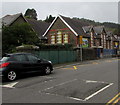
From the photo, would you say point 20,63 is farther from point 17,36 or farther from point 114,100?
point 17,36

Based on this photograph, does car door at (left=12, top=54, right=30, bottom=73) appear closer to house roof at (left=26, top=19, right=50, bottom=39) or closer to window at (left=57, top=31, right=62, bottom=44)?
window at (left=57, top=31, right=62, bottom=44)

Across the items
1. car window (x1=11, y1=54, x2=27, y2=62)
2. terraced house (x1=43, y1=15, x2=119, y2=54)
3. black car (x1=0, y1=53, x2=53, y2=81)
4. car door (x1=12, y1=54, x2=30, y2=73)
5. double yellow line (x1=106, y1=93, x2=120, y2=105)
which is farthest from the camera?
terraced house (x1=43, y1=15, x2=119, y2=54)

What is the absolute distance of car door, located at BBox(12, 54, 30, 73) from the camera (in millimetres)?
8686

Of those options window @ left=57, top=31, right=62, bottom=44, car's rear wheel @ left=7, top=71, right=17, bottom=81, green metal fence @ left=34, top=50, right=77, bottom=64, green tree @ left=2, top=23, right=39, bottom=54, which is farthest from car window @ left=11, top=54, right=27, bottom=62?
window @ left=57, top=31, right=62, bottom=44

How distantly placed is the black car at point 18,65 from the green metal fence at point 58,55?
5.52 m

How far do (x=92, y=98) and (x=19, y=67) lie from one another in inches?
196

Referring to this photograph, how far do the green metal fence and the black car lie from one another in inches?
217

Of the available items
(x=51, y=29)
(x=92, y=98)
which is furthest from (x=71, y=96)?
(x=51, y=29)

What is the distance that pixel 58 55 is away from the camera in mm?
18797

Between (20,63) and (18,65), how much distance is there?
19 centimetres

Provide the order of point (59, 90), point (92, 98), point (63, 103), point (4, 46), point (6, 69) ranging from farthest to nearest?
point (4, 46), point (6, 69), point (59, 90), point (92, 98), point (63, 103)

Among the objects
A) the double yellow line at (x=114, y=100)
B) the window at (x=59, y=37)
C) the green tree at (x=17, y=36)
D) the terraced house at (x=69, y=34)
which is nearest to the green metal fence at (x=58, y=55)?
the green tree at (x=17, y=36)

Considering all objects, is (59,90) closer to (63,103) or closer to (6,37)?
(63,103)

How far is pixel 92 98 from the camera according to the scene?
522cm
